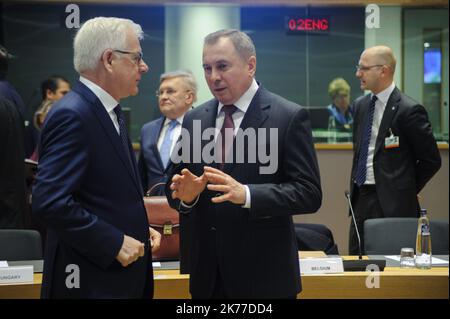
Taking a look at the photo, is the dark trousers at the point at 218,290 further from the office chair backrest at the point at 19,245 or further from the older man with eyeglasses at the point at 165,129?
the older man with eyeglasses at the point at 165,129

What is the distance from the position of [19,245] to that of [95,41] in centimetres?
166

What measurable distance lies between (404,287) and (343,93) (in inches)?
174

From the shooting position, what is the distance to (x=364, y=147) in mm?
4363

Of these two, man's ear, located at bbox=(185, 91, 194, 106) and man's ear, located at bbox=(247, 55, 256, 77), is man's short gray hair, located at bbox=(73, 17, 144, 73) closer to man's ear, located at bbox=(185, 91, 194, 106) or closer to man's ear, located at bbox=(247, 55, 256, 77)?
man's ear, located at bbox=(247, 55, 256, 77)

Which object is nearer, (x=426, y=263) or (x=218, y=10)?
(x=426, y=263)

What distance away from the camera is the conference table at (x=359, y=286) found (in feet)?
9.39

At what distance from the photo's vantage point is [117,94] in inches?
84.4

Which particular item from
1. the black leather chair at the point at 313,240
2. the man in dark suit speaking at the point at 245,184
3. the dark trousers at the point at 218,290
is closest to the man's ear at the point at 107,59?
the man in dark suit speaking at the point at 245,184

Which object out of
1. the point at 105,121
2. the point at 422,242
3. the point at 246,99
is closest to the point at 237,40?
the point at 246,99

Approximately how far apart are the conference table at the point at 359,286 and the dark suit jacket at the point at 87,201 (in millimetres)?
728

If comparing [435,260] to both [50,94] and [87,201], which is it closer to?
[87,201]

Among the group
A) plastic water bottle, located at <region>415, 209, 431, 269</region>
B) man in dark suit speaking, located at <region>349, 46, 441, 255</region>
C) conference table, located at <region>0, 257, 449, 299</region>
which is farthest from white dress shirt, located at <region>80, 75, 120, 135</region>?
man in dark suit speaking, located at <region>349, 46, 441, 255</region>

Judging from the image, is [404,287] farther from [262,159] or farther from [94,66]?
[94,66]
